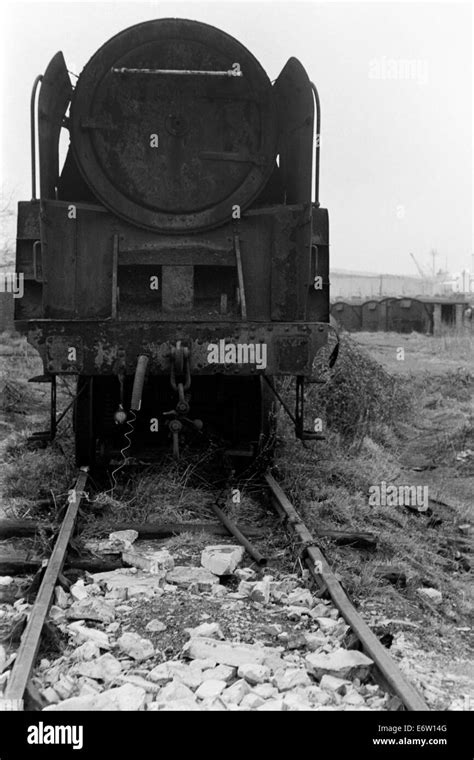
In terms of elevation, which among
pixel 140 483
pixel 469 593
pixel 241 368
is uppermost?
pixel 241 368

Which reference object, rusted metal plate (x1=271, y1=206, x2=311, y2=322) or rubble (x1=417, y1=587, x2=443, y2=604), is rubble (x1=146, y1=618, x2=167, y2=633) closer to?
rubble (x1=417, y1=587, x2=443, y2=604)

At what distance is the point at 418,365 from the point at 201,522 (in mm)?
14019

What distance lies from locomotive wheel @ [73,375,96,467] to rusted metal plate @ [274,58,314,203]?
211cm

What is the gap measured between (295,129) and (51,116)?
175 centimetres

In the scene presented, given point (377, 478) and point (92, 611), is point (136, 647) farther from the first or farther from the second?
point (377, 478)

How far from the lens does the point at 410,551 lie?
16.6ft

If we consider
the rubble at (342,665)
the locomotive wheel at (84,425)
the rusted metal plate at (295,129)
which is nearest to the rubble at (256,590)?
the rubble at (342,665)

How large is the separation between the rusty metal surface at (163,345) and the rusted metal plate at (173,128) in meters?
1.13

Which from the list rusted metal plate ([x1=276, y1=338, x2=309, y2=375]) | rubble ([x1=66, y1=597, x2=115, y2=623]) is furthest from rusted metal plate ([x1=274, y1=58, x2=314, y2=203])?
rubble ([x1=66, y1=597, x2=115, y2=623])

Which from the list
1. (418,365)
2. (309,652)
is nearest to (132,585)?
(309,652)

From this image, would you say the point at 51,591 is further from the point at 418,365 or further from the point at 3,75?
the point at 418,365

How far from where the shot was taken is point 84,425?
20.2 ft

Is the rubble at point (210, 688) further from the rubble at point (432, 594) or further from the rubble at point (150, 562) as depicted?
the rubble at point (432, 594)

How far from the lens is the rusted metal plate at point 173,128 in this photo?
5918 millimetres
